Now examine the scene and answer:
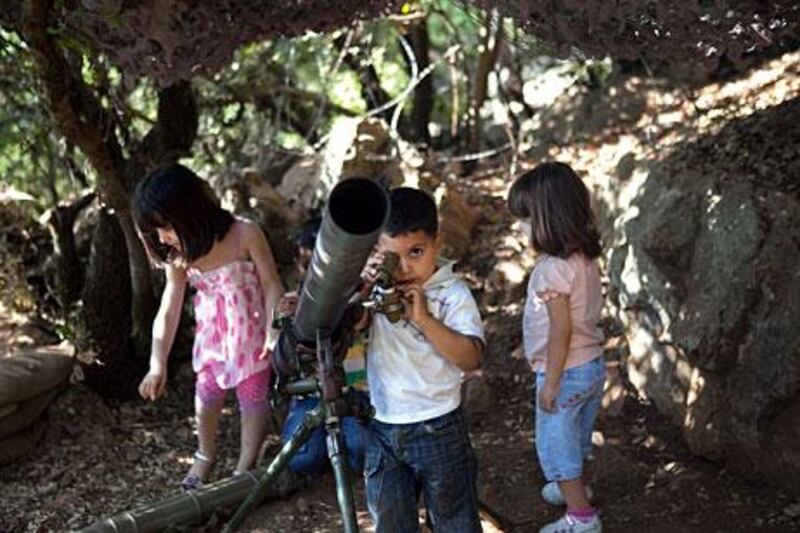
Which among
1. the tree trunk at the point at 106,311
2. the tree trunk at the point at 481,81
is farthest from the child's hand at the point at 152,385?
the tree trunk at the point at 481,81

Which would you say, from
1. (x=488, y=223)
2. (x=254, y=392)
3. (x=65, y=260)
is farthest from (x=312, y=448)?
(x=488, y=223)

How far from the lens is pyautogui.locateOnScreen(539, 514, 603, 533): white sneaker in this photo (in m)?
3.37

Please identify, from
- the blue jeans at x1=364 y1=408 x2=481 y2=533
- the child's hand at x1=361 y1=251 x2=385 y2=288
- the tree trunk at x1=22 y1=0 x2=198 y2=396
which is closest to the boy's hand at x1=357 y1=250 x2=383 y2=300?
the child's hand at x1=361 y1=251 x2=385 y2=288

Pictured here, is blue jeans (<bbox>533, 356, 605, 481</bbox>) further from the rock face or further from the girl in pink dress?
the girl in pink dress

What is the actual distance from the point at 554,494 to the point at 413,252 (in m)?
1.48

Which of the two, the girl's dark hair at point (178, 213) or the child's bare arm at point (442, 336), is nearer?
the child's bare arm at point (442, 336)

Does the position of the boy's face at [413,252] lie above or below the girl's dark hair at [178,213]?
below

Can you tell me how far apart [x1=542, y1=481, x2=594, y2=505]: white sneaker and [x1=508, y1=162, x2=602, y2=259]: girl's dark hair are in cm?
97

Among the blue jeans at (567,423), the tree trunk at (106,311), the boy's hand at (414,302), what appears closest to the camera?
the boy's hand at (414,302)

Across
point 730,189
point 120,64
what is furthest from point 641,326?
point 120,64

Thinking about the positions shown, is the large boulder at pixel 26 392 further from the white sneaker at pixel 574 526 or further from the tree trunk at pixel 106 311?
the white sneaker at pixel 574 526

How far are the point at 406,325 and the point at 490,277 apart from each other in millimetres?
2645

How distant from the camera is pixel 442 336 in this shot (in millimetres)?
2586

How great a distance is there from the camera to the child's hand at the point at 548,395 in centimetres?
324
